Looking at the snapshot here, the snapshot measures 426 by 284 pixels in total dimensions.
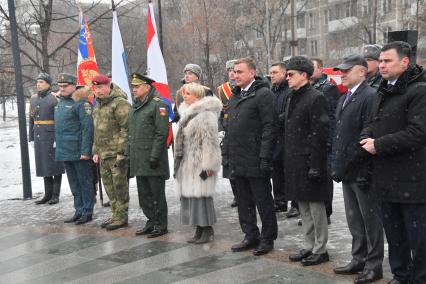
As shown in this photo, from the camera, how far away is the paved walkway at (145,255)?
18.9 feet

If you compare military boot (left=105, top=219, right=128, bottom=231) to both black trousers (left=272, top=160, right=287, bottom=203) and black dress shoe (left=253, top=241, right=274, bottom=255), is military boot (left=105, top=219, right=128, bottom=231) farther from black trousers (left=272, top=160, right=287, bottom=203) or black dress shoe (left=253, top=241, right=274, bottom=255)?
black dress shoe (left=253, top=241, right=274, bottom=255)

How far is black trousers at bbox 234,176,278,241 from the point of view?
6289mm

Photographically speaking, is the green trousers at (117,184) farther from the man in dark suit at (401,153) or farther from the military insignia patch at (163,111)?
the man in dark suit at (401,153)

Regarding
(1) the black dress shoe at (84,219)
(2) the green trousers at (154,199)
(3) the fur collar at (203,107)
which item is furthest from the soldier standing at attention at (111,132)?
(3) the fur collar at (203,107)

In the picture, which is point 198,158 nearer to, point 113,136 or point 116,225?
point 113,136

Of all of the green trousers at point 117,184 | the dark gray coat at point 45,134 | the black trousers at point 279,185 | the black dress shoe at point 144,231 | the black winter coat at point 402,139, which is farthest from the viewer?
the dark gray coat at point 45,134

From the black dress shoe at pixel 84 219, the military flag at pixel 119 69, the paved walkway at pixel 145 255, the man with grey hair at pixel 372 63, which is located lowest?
the paved walkway at pixel 145 255

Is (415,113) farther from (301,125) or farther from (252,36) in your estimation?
(252,36)

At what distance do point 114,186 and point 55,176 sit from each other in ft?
8.58

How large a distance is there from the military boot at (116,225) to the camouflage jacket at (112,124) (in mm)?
987

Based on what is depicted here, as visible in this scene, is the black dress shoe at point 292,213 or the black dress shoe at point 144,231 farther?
the black dress shoe at point 292,213

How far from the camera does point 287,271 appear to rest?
5.69 meters

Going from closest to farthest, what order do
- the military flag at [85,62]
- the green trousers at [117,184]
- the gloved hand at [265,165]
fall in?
the gloved hand at [265,165]
the green trousers at [117,184]
the military flag at [85,62]

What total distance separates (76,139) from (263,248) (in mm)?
3762
